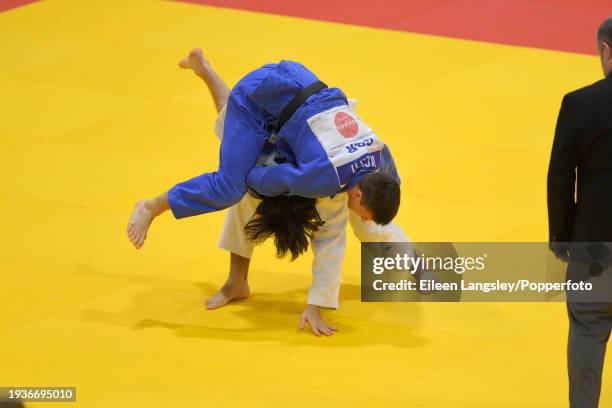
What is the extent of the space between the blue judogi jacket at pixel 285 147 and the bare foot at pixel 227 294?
552mm

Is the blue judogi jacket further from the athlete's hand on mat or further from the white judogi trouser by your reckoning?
the athlete's hand on mat

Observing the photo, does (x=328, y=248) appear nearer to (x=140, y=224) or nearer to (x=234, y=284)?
(x=234, y=284)

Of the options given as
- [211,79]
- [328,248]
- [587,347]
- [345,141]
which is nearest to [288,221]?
[328,248]

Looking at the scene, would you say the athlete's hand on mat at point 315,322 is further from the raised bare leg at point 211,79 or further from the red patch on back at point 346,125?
the raised bare leg at point 211,79

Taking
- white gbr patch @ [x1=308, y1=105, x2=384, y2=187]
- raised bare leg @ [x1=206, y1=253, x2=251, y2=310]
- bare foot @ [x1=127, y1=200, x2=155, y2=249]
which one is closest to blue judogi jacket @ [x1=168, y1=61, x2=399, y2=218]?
white gbr patch @ [x1=308, y1=105, x2=384, y2=187]

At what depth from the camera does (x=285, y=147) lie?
17.4 feet

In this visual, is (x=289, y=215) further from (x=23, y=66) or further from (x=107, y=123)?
(x=23, y=66)

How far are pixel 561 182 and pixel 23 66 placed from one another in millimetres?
5989

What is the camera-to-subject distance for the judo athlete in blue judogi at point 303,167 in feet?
16.9

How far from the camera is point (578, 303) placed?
14.0 feet

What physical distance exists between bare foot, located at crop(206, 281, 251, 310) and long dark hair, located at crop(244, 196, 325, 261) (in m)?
0.43

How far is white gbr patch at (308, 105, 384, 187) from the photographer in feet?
16.9

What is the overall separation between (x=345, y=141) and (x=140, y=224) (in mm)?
1025

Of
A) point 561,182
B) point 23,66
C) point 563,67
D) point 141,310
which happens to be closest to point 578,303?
point 561,182
